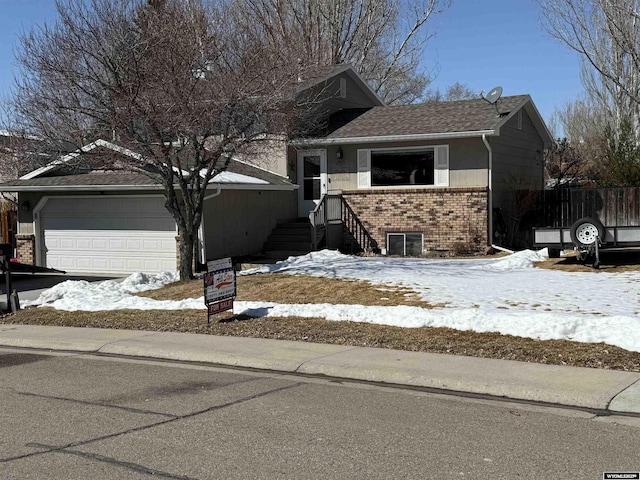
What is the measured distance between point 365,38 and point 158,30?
80.5ft

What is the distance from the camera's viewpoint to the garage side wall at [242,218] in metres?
20.8

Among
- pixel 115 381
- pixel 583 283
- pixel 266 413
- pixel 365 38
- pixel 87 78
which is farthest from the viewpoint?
pixel 365 38

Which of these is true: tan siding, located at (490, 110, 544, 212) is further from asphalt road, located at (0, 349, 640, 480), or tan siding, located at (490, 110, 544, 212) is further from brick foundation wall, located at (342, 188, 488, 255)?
asphalt road, located at (0, 349, 640, 480)

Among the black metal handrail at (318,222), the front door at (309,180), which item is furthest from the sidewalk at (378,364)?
the front door at (309,180)

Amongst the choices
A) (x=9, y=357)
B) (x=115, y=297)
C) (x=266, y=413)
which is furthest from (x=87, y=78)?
(x=266, y=413)

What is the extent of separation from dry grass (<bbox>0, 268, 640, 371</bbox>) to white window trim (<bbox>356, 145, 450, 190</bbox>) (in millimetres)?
6276

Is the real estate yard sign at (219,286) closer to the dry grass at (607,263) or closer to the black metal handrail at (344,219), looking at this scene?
the dry grass at (607,263)

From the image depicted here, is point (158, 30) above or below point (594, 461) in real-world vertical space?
above

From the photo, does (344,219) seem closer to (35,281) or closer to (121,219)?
(121,219)

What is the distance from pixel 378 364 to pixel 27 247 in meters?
16.2

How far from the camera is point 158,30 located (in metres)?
15.1

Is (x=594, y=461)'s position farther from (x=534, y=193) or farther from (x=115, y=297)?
(x=534, y=193)

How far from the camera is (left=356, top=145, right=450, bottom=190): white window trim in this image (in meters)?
22.6

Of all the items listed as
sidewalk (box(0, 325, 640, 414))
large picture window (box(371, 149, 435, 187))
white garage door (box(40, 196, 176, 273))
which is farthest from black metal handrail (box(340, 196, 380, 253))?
sidewalk (box(0, 325, 640, 414))
